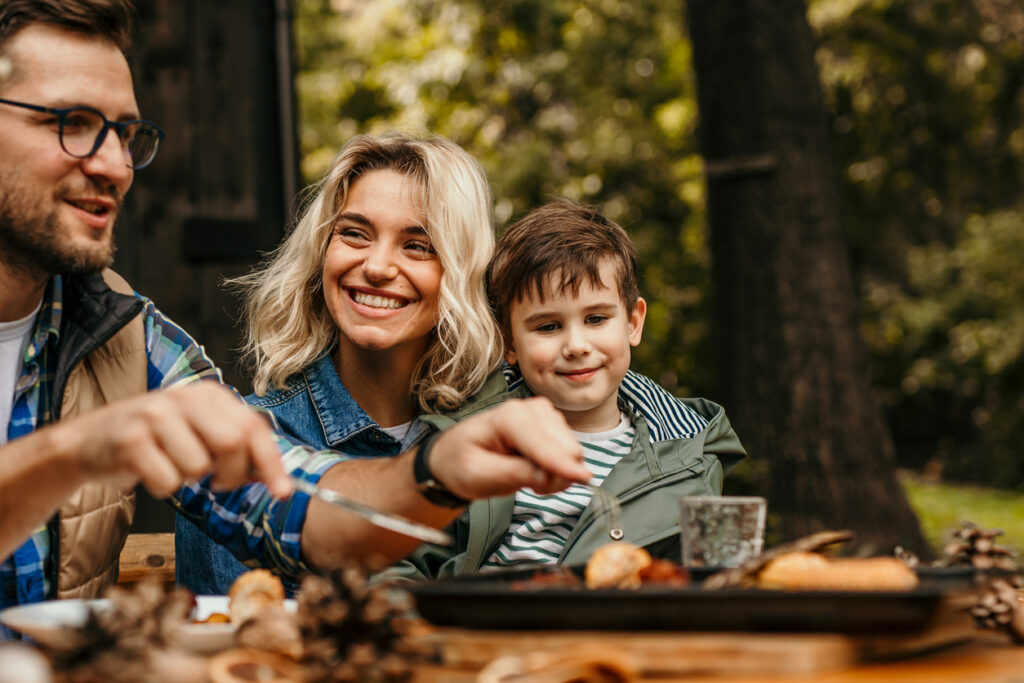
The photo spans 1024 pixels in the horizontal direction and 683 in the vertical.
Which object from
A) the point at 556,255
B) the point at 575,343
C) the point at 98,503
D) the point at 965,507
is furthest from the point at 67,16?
the point at 965,507

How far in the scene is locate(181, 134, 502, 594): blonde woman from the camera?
8.32 ft

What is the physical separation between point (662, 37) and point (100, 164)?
11.4m

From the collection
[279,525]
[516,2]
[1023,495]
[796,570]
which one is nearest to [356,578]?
[796,570]

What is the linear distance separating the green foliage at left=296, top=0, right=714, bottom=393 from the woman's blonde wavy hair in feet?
27.9

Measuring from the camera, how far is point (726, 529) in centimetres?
157

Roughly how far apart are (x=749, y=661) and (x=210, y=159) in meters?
4.53

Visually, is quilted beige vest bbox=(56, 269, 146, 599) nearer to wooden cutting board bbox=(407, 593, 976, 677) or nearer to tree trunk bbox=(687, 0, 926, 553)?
wooden cutting board bbox=(407, 593, 976, 677)

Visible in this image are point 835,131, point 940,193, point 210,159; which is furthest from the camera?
A: point 940,193

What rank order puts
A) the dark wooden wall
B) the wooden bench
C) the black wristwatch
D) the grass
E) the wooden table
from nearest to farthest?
the wooden table < the black wristwatch < the wooden bench < the dark wooden wall < the grass

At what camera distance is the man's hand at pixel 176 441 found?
123 centimetres

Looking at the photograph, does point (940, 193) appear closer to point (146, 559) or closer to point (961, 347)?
point (961, 347)

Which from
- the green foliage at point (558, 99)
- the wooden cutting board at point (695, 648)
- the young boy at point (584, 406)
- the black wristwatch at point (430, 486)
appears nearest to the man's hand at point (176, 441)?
the wooden cutting board at point (695, 648)

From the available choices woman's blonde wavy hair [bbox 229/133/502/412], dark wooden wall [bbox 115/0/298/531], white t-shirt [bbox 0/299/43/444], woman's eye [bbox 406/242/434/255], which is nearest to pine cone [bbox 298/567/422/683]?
white t-shirt [bbox 0/299/43/444]

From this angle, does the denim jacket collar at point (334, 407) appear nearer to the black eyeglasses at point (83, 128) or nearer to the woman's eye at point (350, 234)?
the woman's eye at point (350, 234)
